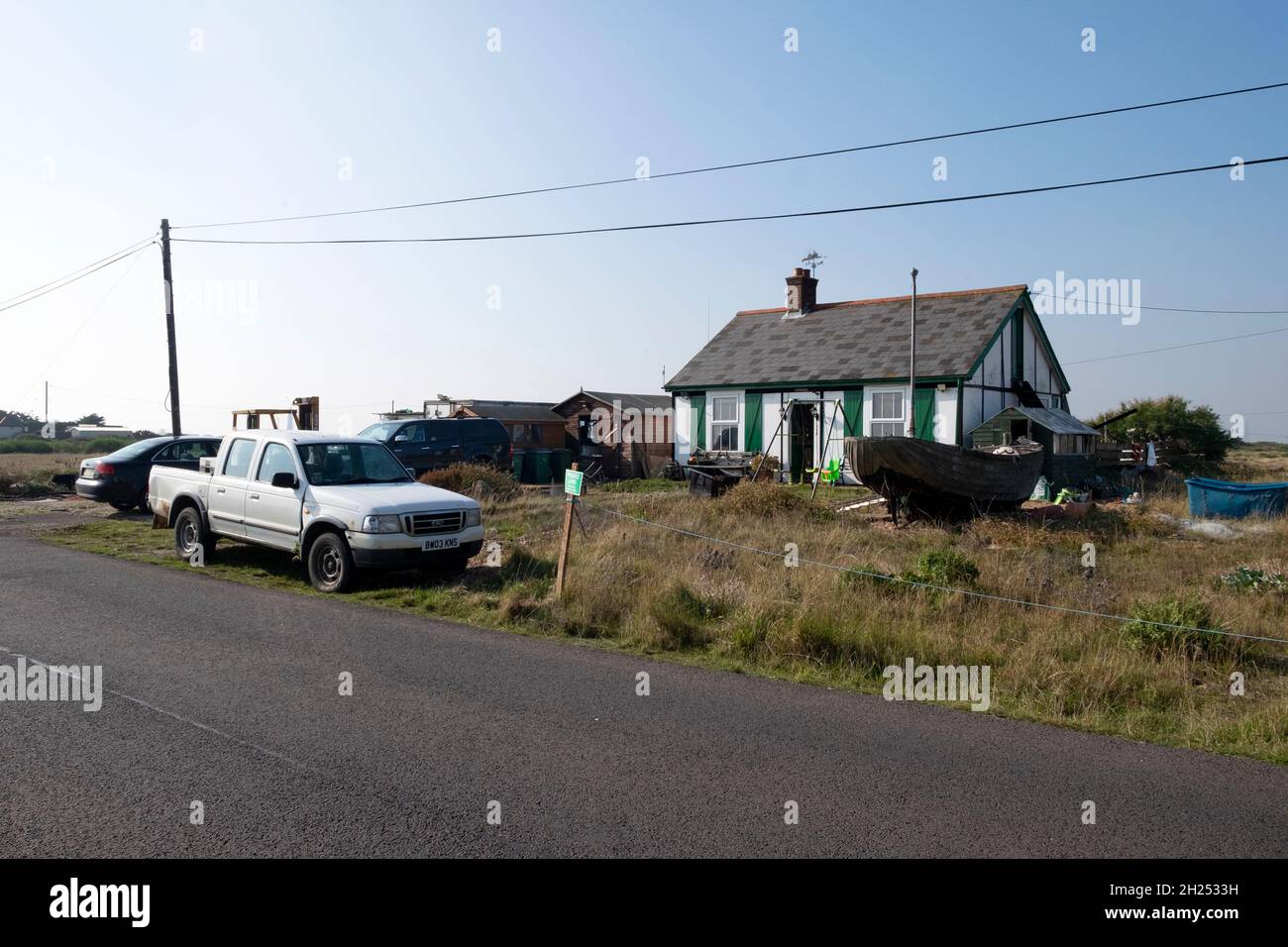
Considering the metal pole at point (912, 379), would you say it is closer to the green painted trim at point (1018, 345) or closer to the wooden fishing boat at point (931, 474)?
the green painted trim at point (1018, 345)

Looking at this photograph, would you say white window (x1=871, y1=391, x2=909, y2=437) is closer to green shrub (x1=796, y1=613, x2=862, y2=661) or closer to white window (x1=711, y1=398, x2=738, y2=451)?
white window (x1=711, y1=398, x2=738, y2=451)

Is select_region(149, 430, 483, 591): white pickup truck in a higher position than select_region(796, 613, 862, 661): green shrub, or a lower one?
higher

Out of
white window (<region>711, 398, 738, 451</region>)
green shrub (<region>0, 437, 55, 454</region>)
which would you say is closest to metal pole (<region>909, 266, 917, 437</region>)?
white window (<region>711, 398, 738, 451</region>)

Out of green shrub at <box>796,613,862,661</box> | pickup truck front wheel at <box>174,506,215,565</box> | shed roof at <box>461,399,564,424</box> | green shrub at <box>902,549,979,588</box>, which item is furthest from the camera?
shed roof at <box>461,399,564,424</box>

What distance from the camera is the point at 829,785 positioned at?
5.14 metres

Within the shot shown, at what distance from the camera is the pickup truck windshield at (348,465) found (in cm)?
1173

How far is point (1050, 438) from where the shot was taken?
22.8m

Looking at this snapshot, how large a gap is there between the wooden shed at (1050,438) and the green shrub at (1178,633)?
14608 mm

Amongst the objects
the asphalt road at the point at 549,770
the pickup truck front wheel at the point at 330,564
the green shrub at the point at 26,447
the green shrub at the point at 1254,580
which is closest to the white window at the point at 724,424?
the green shrub at the point at 1254,580

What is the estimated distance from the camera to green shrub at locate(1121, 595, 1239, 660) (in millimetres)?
7844

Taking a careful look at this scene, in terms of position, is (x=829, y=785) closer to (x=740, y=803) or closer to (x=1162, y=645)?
(x=740, y=803)

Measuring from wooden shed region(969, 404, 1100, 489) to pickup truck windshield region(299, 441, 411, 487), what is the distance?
16.1m

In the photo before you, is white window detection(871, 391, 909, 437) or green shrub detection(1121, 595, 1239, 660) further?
white window detection(871, 391, 909, 437)
